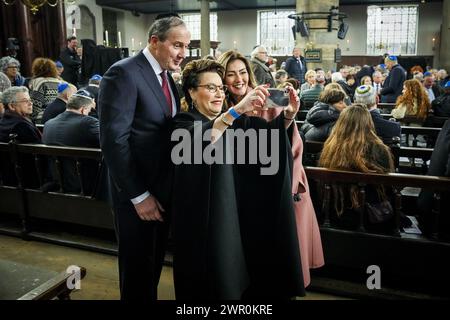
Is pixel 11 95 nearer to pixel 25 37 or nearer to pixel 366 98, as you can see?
pixel 366 98

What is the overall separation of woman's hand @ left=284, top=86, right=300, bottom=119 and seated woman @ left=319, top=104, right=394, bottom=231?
101 centimetres

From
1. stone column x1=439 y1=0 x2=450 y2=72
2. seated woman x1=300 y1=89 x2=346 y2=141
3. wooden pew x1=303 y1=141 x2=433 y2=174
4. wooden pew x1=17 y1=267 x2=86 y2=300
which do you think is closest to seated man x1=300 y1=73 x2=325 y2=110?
seated woman x1=300 y1=89 x2=346 y2=141

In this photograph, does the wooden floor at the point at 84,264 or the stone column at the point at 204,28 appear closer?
the wooden floor at the point at 84,264

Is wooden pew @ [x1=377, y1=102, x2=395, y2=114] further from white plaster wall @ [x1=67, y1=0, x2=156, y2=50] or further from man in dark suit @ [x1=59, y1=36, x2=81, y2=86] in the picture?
white plaster wall @ [x1=67, y1=0, x2=156, y2=50]

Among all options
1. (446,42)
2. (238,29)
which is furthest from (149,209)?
(238,29)

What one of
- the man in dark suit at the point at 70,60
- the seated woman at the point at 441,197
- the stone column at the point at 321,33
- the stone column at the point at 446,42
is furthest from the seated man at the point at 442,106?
the stone column at the point at 446,42

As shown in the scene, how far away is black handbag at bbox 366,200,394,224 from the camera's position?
109 inches

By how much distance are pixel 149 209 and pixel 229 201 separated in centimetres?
45

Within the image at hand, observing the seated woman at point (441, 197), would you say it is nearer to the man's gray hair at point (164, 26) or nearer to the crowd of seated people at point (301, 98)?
the crowd of seated people at point (301, 98)

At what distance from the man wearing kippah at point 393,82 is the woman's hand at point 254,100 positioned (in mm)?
7159

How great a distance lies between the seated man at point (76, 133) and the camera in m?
3.54

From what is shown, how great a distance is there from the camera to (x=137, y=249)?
206 centimetres

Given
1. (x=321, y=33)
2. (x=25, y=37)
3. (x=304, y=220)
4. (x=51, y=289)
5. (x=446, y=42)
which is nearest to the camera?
(x=51, y=289)

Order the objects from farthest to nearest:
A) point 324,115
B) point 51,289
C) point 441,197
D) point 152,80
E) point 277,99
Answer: point 324,115 < point 441,197 < point 152,80 < point 277,99 < point 51,289
